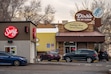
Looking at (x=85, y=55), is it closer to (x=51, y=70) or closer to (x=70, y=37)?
(x=70, y=37)

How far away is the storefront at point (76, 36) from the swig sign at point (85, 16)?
18cm

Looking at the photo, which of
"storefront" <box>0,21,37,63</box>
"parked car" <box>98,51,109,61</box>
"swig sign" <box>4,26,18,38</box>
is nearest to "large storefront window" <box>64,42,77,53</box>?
"parked car" <box>98,51,109,61</box>

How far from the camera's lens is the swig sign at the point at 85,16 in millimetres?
56375

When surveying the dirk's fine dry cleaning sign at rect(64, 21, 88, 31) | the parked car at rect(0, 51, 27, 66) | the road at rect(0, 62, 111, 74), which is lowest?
the road at rect(0, 62, 111, 74)

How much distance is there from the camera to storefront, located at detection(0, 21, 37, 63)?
3578 centimetres

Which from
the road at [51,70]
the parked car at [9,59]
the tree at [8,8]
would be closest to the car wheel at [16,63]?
the parked car at [9,59]

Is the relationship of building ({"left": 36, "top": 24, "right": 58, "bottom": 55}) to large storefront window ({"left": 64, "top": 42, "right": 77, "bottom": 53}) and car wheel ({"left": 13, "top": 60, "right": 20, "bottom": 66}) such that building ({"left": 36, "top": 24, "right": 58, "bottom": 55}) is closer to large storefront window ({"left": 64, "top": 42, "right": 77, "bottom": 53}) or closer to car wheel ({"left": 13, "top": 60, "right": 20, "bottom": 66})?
large storefront window ({"left": 64, "top": 42, "right": 77, "bottom": 53})

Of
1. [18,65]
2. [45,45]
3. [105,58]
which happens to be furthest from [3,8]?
[18,65]

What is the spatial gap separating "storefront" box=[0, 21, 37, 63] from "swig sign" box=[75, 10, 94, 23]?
71.0ft

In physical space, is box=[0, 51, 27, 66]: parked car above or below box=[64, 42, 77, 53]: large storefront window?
below

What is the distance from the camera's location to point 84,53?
133 ft

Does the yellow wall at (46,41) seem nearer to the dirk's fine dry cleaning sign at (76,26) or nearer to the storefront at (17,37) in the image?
the dirk's fine dry cleaning sign at (76,26)

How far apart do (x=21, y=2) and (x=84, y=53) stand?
3301 centimetres

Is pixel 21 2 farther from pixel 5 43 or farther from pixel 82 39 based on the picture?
pixel 5 43
